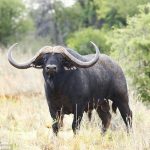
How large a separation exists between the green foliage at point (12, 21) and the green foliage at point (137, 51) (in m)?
21.1

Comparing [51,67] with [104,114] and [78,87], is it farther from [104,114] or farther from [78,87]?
[104,114]

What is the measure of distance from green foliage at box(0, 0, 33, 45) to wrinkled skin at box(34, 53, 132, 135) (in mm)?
29239

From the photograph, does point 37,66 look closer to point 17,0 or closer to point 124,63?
point 124,63

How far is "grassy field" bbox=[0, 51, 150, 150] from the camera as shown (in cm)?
789

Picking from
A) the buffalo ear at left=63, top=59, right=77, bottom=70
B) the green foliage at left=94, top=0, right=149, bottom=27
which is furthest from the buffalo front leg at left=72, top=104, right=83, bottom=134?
the green foliage at left=94, top=0, right=149, bottom=27

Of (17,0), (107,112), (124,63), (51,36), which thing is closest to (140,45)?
(124,63)

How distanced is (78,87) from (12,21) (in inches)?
1271

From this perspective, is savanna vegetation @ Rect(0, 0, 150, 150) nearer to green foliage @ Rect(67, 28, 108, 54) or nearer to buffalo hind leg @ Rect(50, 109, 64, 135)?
green foliage @ Rect(67, 28, 108, 54)

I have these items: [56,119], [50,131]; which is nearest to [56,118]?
[56,119]

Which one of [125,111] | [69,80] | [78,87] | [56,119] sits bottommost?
[125,111]

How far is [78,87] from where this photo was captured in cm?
906

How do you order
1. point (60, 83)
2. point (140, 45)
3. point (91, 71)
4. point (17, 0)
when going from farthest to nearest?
point (17, 0) → point (140, 45) → point (91, 71) → point (60, 83)

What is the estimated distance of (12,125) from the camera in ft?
32.9

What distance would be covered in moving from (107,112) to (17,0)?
2979cm
